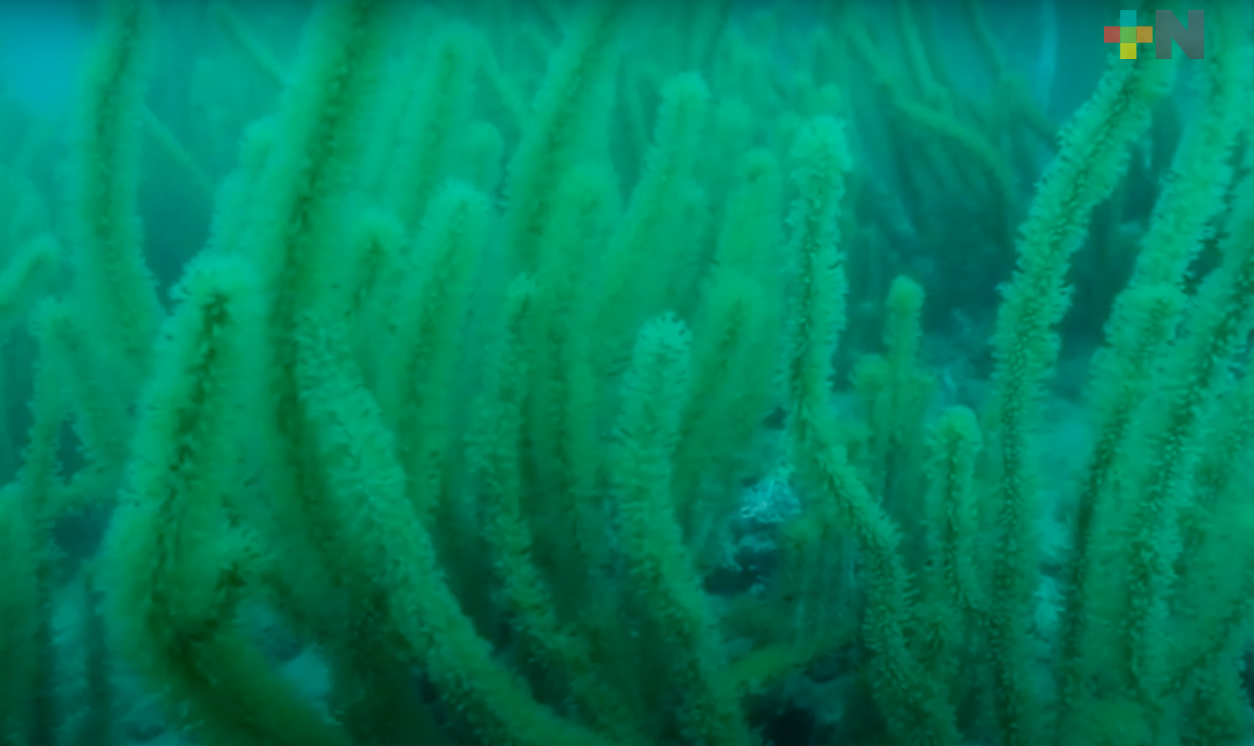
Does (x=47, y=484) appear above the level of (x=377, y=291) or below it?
above

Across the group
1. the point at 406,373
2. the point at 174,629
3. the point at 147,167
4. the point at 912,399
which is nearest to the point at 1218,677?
the point at 912,399

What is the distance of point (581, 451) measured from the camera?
5.05 ft

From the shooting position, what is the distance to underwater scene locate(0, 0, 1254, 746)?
1085 millimetres

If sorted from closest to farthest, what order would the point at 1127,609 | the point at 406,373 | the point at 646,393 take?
the point at 646,393 → the point at 1127,609 → the point at 406,373

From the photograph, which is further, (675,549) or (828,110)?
(828,110)

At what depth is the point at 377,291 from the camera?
1398 mm

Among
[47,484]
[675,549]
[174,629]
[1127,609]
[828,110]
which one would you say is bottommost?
[1127,609]

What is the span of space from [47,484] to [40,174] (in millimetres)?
3017

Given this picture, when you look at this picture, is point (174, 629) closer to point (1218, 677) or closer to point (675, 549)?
point (675, 549)

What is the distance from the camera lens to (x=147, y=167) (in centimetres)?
375

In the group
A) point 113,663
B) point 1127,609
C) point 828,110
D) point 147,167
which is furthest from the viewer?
point 147,167

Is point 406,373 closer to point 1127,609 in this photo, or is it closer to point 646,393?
point 646,393

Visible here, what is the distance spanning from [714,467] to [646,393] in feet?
2.01

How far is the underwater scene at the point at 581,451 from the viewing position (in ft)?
3.56
